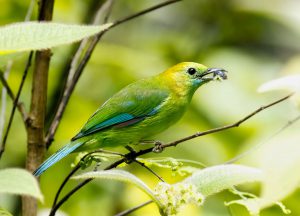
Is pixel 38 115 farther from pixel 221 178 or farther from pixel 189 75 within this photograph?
pixel 189 75

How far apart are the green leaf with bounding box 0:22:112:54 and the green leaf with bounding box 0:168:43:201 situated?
0.76ft

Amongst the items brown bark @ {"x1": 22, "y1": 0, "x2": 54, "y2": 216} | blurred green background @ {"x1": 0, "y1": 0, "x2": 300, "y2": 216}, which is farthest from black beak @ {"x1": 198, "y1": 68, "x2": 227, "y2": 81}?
brown bark @ {"x1": 22, "y1": 0, "x2": 54, "y2": 216}

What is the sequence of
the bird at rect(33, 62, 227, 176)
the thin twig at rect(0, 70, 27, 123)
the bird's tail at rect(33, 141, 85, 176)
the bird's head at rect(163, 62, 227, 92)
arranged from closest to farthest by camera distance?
the thin twig at rect(0, 70, 27, 123)
the bird's tail at rect(33, 141, 85, 176)
the bird at rect(33, 62, 227, 176)
the bird's head at rect(163, 62, 227, 92)

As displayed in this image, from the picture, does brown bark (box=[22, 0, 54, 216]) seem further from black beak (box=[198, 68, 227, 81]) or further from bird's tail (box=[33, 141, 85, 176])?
black beak (box=[198, 68, 227, 81])

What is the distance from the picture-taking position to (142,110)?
272 centimetres

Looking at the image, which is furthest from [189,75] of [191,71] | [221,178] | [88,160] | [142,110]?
[221,178]

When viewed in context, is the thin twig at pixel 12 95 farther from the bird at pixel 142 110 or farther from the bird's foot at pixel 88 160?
the bird at pixel 142 110

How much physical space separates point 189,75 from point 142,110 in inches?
12.5

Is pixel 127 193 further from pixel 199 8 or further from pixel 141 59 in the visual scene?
pixel 199 8

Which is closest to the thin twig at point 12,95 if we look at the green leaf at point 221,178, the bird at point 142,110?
the bird at point 142,110

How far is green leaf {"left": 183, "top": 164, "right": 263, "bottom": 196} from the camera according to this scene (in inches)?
58.4

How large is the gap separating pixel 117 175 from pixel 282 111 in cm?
255

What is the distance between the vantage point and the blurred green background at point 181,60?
3459mm

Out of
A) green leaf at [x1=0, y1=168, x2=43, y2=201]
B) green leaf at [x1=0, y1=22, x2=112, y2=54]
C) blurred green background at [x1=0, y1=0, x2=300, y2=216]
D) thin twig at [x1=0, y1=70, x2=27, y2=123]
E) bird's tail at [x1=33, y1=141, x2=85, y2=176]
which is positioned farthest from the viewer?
blurred green background at [x1=0, y1=0, x2=300, y2=216]
